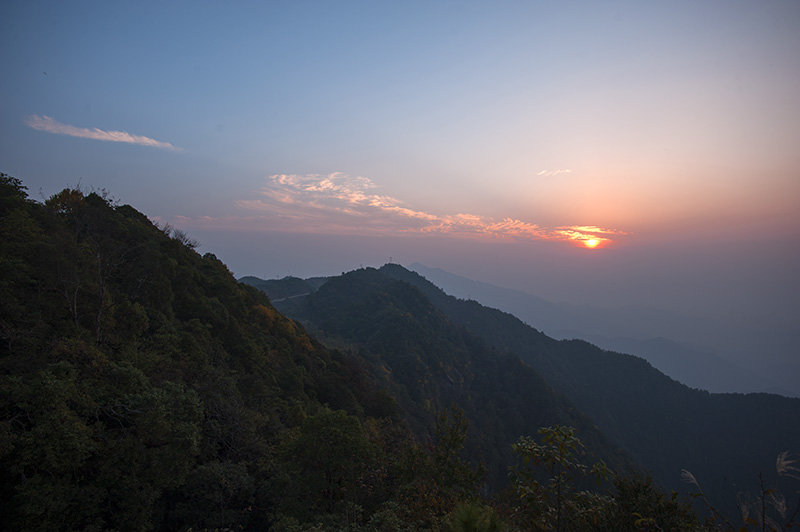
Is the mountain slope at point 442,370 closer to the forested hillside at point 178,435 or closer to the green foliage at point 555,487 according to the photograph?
the forested hillside at point 178,435

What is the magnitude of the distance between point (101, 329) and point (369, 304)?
8319 centimetres

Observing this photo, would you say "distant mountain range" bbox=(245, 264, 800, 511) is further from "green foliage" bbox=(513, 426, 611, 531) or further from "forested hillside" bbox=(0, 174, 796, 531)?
"green foliage" bbox=(513, 426, 611, 531)

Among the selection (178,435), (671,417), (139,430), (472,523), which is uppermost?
(472,523)

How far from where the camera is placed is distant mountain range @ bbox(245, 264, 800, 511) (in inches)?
3009

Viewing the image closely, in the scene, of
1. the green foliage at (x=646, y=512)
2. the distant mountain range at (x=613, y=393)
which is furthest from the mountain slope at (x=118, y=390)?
the distant mountain range at (x=613, y=393)

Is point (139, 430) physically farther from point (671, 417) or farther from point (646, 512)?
point (671, 417)

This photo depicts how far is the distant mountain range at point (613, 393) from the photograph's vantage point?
76438 mm

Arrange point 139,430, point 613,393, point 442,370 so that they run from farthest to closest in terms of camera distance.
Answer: point 613,393, point 442,370, point 139,430

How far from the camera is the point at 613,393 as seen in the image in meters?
102

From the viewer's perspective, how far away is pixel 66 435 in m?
9.58

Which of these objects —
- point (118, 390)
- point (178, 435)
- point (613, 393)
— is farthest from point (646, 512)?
point (613, 393)

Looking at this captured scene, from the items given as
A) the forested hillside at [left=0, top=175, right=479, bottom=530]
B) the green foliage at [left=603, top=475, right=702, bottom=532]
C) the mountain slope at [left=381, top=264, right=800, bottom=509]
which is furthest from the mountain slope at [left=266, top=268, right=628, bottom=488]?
the green foliage at [left=603, top=475, right=702, bottom=532]

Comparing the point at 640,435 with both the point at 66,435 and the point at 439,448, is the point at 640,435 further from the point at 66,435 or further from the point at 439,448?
the point at 66,435

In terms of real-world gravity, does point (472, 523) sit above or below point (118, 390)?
above
